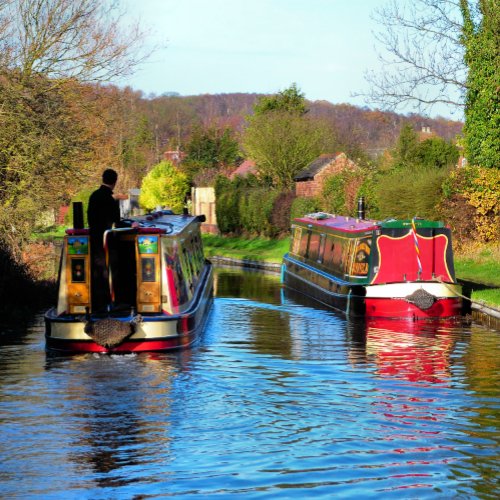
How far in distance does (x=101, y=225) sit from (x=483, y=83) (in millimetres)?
18059

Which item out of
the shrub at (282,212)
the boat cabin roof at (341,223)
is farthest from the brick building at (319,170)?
the boat cabin roof at (341,223)

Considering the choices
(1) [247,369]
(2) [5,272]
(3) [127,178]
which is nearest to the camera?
(1) [247,369]

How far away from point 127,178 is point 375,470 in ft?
272

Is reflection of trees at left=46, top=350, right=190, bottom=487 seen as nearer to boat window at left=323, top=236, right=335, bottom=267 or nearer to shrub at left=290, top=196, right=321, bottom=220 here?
boat window at left=323, top=236, right=335, bottom=267

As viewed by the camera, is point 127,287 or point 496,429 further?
point 127,287

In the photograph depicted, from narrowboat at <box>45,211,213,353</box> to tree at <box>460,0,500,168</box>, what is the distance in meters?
16.1

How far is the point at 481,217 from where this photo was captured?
3061 cm

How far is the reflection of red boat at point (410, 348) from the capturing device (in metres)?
14.1

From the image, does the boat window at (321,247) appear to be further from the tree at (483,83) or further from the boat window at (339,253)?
the tree at (483,83)

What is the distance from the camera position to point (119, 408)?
11.5 metres

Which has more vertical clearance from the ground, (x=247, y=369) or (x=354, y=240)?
(x=354, y=240)

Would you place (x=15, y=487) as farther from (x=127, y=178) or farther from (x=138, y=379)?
(x=127, y=178)

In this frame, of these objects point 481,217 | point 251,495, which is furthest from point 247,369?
point 481,217

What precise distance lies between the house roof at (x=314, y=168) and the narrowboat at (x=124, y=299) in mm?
40731
